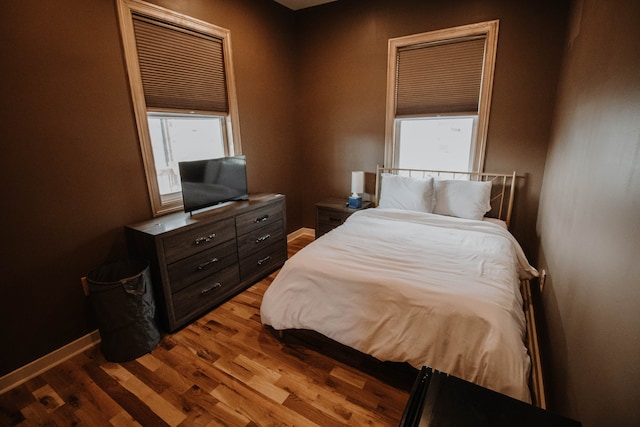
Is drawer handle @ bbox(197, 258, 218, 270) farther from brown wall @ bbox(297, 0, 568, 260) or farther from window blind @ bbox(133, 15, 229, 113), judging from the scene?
brown wall @ bbox(297, 0, 568, 260)

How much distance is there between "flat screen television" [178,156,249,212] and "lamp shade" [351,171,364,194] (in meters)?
1.27

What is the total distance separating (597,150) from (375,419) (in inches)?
65.6

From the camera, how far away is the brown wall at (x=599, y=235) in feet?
2.64

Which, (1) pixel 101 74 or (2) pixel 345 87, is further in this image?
(2) pixel 345 87

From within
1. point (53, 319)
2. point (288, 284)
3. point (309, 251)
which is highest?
point (309, 251)

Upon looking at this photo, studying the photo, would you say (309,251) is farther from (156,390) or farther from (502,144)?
(502,144)

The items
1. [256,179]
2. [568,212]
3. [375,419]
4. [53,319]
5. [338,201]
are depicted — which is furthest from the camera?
[338,201]

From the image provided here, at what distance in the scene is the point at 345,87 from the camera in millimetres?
3539

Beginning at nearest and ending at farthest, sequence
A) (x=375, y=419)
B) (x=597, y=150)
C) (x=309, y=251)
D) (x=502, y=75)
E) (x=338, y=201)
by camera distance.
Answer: (x=597, y=150) < (x=375, y=419) < (x=309, y=251) < (x=502, y=75) < (x=338, y=201)

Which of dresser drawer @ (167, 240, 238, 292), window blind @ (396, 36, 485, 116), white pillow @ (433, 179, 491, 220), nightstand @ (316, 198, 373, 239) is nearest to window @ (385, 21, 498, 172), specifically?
window blind @ (396, 36, 485, 116)

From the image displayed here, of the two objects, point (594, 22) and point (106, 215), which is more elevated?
point (594, 22)

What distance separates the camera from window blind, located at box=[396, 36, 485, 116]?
9.34 ft

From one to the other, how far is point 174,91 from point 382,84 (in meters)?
2.17

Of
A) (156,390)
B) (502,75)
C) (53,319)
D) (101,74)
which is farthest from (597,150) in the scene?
(53,319)
